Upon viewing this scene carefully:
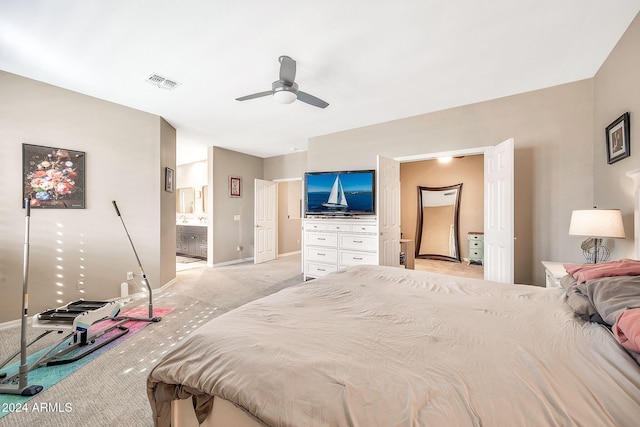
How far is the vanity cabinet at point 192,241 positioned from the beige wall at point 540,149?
566cm

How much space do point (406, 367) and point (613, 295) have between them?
98 centimetres

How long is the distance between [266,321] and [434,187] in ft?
19.3

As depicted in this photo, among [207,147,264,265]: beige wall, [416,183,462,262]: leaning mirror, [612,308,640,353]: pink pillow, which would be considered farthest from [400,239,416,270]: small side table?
[612,308,640,353]: pink pillow

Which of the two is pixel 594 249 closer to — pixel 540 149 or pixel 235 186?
pixel 540 149

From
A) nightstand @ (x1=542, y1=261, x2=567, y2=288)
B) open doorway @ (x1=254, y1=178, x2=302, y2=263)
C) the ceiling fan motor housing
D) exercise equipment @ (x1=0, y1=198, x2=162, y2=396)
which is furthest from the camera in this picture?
open doorway @ (x1=254, y1=178, x2=302, y2=263)

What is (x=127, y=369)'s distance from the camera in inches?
77.7

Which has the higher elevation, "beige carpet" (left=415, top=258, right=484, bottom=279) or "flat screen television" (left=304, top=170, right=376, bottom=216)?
"flat screen television" (left=304, top=170, right=376, bottom=216)

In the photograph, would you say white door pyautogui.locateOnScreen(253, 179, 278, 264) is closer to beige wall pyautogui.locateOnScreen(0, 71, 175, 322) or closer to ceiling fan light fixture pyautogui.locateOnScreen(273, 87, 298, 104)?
beige wall pyautogui.locateOnScreen(0, 71, 175, 322)

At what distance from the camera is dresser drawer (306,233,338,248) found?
438 centimetres

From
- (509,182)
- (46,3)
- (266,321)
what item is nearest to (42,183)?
(46,3)

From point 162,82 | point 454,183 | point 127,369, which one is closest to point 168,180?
point 162,82

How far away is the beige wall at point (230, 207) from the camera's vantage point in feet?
18.6

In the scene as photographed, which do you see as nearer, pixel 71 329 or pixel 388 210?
pixel 71 329

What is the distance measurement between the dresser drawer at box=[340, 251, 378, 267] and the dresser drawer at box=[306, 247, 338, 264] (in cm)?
14
